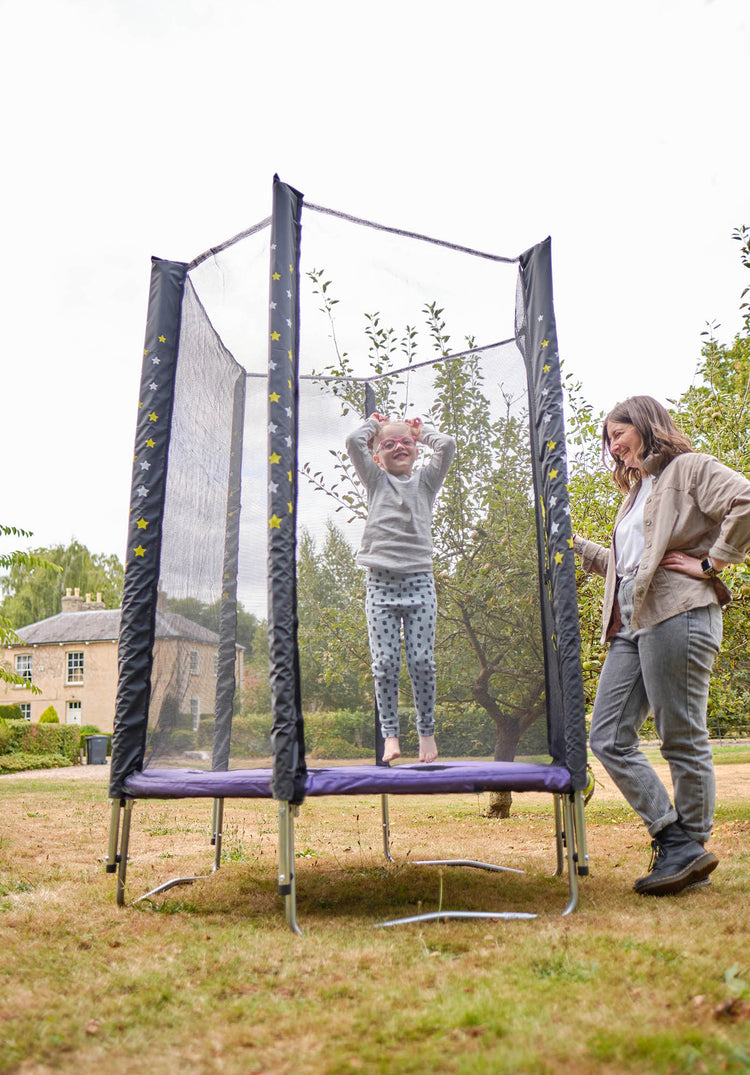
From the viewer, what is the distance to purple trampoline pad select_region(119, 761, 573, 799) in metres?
2.45

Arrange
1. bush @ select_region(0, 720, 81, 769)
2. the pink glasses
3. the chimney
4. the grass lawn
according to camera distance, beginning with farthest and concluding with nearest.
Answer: the chimney
bush @ select_region(0, 720, 81, 769)
the pink glasses
the grass lawn

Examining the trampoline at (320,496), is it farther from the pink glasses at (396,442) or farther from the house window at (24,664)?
the house window at (24,664)

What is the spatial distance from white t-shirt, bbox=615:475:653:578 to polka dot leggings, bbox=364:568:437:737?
0.90 m

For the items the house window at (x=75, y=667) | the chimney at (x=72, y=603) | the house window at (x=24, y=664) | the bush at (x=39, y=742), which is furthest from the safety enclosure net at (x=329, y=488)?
the chimney at (x=72, y=603)

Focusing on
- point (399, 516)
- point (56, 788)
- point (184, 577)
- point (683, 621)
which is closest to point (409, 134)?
point (399, 516)

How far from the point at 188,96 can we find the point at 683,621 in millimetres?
6852

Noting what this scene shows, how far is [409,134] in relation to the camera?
6051 mm

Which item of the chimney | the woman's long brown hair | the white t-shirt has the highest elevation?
the chimney

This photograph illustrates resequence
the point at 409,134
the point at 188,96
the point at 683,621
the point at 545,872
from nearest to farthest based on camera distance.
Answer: the point at 683,621 < the point at 545,872 < the point at 409,134 < the point at 188,96

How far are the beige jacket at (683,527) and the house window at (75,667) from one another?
23167 mm

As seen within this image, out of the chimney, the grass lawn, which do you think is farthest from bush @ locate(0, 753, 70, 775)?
the grass lawn

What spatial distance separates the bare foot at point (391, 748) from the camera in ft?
11.1

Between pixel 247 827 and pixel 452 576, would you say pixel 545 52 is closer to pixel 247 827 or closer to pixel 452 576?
pixel 452 576

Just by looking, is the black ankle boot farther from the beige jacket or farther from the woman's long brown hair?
the woman's long brown hair
